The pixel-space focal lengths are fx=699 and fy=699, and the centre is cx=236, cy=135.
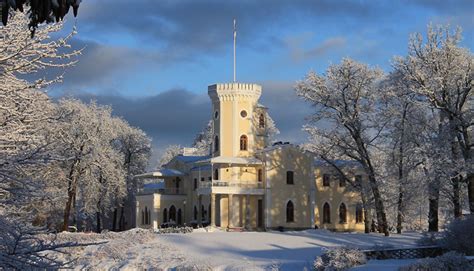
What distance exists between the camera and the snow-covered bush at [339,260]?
28312 millimetres

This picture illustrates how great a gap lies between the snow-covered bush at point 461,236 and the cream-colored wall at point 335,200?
25.1 metres

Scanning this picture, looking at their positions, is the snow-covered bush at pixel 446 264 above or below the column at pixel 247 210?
below

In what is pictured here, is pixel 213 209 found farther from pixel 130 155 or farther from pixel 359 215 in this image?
pixel 130 155

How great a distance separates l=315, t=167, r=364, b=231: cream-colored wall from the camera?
57.0 metres

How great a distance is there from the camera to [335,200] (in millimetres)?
57844

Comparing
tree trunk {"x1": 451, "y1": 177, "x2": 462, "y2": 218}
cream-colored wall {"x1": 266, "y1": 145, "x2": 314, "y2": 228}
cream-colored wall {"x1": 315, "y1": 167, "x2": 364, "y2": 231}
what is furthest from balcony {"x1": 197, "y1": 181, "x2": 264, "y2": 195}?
tree trunk {"x1": 451, "y1": 177, "x2": 462, "y2": 218}

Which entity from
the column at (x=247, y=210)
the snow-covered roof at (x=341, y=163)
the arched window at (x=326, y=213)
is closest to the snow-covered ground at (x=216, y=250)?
the snow-covered roof at (x=341, y=163)

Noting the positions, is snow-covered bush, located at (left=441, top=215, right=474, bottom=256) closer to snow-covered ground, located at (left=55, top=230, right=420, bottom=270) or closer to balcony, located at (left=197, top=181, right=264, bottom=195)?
snow-covered ground, located at (left=55, top=230, right=420, bottom=270)

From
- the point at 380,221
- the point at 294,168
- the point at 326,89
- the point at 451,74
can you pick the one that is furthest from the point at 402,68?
the point at 294,168

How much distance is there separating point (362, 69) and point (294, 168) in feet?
37.7

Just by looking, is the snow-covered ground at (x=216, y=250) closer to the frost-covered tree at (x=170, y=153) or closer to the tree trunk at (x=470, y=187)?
the tree trunk at (x=470, y=187)

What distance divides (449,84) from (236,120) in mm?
20260

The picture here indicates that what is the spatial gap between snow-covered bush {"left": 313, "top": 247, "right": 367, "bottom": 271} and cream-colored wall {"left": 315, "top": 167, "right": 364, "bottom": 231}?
27.0 meters

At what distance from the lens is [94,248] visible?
36.3 metres
